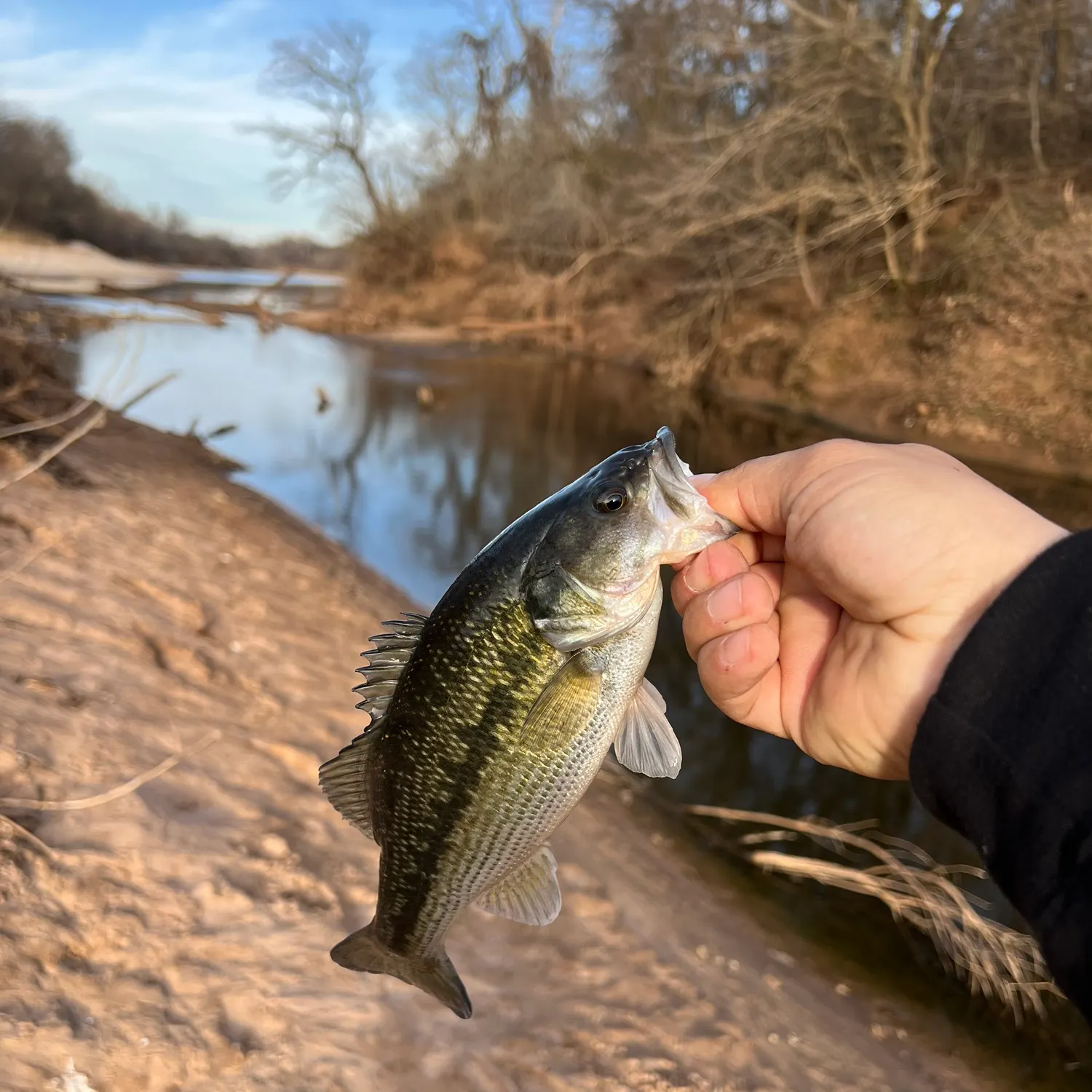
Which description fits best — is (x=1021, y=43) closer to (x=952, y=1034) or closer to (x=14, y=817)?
(x=952, y=1034)

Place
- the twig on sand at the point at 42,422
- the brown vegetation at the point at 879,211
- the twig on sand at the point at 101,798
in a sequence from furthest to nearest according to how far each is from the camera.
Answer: the brown vegetation at the point at 879,211 → the twig on sand at the point at 42,422 → the twig on sand at the point at 101,798

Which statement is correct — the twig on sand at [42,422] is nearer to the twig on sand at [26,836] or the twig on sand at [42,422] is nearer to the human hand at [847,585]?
the twig on sand at [26,836]

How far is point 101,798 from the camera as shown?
3.64m

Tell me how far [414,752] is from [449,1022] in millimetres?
2107

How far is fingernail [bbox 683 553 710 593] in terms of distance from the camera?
2.63 metres

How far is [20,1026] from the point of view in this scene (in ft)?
8.75

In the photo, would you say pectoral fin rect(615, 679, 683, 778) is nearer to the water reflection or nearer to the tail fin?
the tail fin

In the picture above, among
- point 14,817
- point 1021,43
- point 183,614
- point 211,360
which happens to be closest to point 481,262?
point 211,360

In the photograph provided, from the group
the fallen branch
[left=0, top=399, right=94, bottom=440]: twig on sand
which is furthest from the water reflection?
the fallen branch

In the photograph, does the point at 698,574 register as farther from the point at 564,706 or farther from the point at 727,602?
the point at 564,706

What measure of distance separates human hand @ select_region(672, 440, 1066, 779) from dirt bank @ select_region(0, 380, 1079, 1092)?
6.35 ft

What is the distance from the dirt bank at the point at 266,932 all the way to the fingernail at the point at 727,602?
7.26 ft

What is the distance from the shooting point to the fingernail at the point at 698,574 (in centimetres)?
263

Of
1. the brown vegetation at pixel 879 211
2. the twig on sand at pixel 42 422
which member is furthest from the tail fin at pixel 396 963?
the brown vegetation at pixel 879 211
